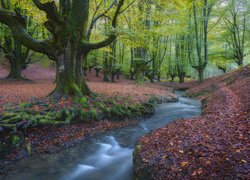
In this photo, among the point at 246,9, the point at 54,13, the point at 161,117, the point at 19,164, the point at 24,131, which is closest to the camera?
the point at 19,164

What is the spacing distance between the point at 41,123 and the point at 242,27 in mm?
27645

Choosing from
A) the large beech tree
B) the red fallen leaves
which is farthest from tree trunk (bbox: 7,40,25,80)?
the red fallen leaves

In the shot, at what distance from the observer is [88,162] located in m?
6.77

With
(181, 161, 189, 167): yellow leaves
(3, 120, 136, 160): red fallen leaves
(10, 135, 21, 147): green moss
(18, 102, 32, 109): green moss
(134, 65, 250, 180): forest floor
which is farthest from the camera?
(18, 102, 32, 109): green moss

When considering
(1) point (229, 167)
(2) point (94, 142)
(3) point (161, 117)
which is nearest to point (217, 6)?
(3) point (161, 117)

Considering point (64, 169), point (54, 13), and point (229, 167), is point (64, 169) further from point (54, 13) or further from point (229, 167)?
point (54, 13)

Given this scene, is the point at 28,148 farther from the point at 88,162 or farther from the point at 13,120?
the point at 88,162

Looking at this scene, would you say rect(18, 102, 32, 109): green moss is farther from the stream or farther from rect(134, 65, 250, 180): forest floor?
rect(134, 65, 250, 180): forest floor

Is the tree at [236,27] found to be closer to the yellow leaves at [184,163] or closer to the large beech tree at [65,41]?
the large beech tree at [65,41]

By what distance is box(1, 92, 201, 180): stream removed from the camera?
5856 mm

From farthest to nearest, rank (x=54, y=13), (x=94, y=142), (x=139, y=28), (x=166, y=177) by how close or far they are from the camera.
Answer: (x=139, y=28) → (x=54, y=13) → (x=94, y=142) → (x=166, y=177)

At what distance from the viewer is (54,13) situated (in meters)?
9.07

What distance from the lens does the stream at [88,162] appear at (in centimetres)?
586

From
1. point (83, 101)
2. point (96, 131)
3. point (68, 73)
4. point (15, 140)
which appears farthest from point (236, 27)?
point (15, 140)
